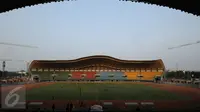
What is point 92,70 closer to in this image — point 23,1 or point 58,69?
point 58,69

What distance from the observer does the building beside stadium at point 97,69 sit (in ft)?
387

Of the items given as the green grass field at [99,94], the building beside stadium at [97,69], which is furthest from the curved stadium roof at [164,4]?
the building beside stadium at [97,69]

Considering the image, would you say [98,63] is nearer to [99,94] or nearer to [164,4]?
[99,94]

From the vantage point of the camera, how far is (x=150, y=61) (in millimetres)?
117062

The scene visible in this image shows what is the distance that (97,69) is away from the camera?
123m

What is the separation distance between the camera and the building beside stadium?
4646 inches

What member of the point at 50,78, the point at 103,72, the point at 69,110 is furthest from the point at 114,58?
the point at 69,110

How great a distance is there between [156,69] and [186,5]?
98629mm
